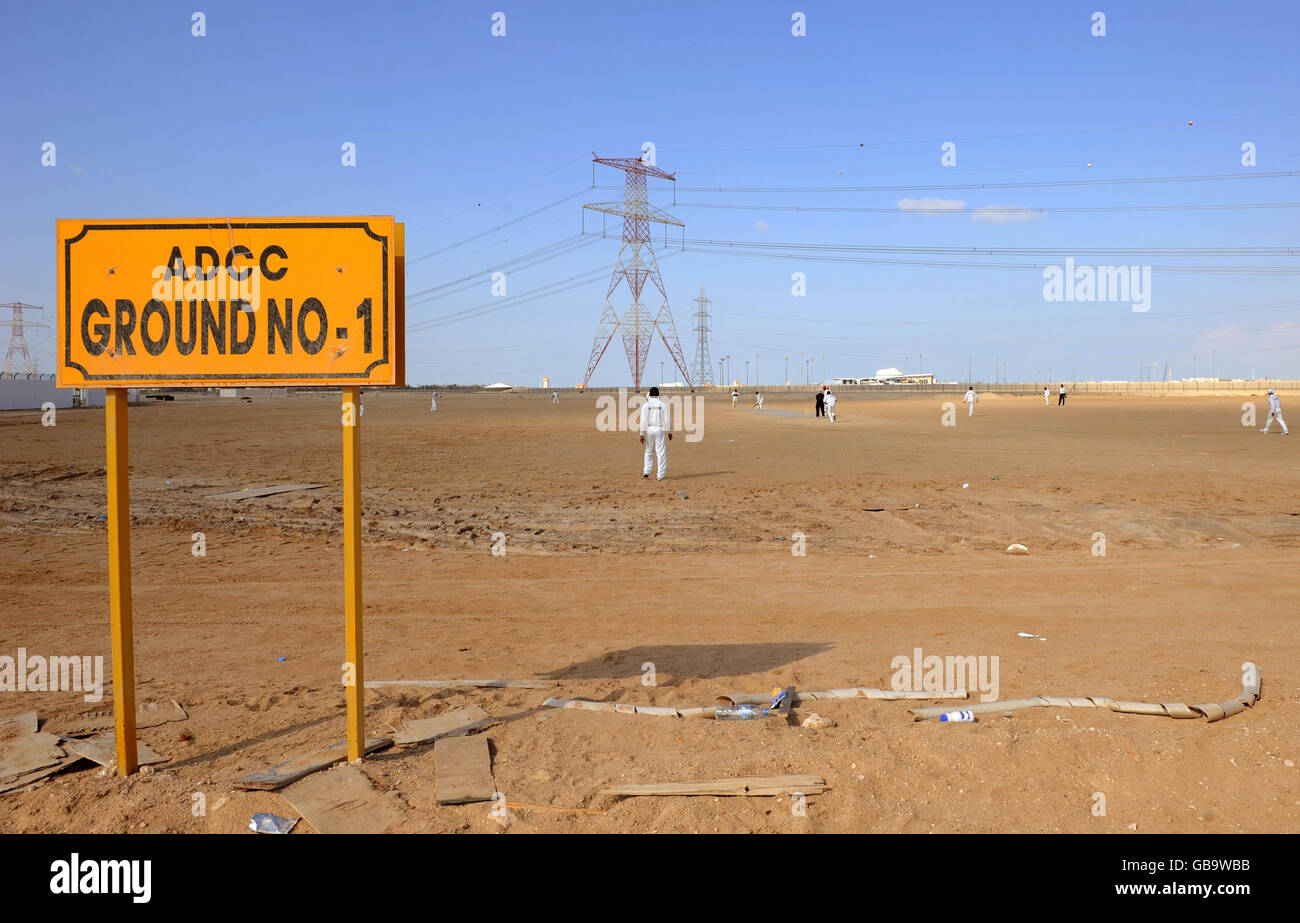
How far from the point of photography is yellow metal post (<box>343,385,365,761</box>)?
4566 mm

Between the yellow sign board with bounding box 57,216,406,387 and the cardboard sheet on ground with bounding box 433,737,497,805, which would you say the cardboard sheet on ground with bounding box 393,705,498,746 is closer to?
the cardboard sheet on ground with bounding box 433,737,497,805

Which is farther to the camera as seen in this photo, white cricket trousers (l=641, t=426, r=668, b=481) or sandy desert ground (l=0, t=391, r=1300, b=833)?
white cricket trousers (l=641, t=426, r=668, b=481)

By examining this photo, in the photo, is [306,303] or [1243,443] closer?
[306,303]

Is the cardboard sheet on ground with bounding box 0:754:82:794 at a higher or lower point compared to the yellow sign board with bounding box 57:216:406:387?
lower

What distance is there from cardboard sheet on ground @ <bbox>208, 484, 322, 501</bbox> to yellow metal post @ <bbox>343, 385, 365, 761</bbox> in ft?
41.4

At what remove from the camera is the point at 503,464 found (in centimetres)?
2239

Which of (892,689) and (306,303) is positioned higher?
(306,303)

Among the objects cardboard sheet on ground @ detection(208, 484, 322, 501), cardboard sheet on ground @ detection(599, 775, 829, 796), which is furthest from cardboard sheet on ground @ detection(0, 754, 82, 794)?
cardboard sheet on ground @ detection(208, 484, 322, 501)

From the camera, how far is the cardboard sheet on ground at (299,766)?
4465 mm

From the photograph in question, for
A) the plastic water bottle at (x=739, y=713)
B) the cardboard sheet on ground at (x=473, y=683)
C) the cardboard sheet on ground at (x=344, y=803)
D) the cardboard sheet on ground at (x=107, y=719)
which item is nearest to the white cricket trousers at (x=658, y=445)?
the cardboard sheet on ground at (x=473, y=683)
